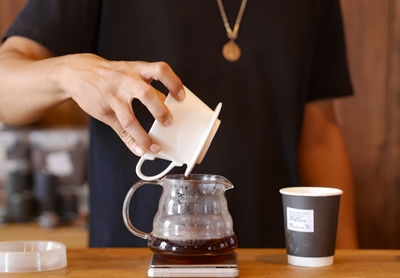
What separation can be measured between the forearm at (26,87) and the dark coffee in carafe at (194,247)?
38cm

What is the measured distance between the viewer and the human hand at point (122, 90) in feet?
3.10

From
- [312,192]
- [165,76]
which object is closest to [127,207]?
[165,76]

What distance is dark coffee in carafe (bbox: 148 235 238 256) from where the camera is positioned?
35.9 inches

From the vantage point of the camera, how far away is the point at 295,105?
150 centimetres

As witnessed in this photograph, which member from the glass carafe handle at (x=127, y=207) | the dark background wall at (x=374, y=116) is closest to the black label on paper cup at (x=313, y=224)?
the glass carafe handle at (x=127, y=207)

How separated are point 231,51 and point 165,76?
0.52 meters

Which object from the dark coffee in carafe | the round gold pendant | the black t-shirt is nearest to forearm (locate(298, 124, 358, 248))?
the black t-shirt

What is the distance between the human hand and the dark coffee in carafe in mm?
155

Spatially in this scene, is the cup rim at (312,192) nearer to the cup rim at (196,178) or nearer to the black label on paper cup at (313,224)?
the black label on paper cup at (313,224)

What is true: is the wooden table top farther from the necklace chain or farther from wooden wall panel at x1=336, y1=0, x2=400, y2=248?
wooden wall panel at x1=336, y1=0, x2=400, y2=248

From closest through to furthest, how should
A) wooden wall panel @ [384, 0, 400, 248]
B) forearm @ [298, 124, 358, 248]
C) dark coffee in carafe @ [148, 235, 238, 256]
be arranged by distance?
dark coffee in carafe @ [148, 235, 238, 256] → forearm @ [298, 124, 358, 248] → wooden wall panel @ [384, 0, 400, 248]

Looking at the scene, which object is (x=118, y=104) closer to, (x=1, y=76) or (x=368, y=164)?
(x=1, y=76)

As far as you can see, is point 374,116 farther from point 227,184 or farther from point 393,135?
point 227,184

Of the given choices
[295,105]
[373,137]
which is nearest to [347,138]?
[373,137]
